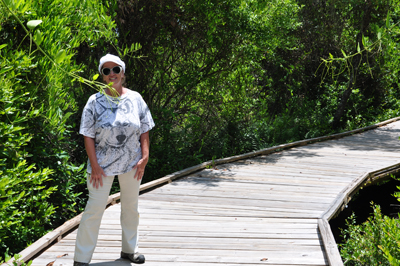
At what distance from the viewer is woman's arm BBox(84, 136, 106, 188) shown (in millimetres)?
3490

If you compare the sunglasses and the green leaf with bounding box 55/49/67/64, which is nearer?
the green leaf with bounding box 55/49/67/64

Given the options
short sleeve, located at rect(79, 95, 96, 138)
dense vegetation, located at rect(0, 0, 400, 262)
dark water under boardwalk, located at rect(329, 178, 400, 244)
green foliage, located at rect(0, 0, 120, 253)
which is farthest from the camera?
dark water under boardwalk, located at rect(329, 178, 400, 244)

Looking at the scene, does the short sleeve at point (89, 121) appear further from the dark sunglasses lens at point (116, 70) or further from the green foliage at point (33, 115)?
the green foliage at point (33, 115)

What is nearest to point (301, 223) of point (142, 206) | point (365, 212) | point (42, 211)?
point (142, 206)

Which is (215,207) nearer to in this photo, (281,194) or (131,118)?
(281,194)

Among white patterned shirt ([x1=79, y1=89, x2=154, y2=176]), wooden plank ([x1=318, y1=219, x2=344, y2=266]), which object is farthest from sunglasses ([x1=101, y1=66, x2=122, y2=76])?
wooden plank ([x1=318, y1=219, x2=344, y2=266])

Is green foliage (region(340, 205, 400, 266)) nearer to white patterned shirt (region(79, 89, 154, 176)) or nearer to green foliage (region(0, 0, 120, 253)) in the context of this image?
white patterned shirt (region(79, 89, 154, 176))

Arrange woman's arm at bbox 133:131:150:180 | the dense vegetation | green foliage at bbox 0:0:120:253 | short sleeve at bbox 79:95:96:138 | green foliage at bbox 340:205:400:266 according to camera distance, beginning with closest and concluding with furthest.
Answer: short sleeve at bbox 79:95:96:138 → woman's arm at bbox 133:131:150:180 → green foliage at bbox 0:0:120:253 → the dense vegetation → green foliage at bbox 340:205:400:266

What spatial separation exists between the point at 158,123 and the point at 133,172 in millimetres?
4375

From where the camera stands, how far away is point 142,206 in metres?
5.77

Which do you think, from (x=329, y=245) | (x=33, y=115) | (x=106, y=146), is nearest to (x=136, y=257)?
(x=106, y=146)

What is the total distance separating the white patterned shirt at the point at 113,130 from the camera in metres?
3.50

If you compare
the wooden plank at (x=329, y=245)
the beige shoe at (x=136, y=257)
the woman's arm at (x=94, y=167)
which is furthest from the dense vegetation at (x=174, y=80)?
the wooden plank at (x=329, y=245)

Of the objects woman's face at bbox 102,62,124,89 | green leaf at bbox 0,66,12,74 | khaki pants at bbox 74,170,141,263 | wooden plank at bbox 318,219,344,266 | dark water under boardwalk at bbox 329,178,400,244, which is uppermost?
green leaf at bbox 0,66,12,74
